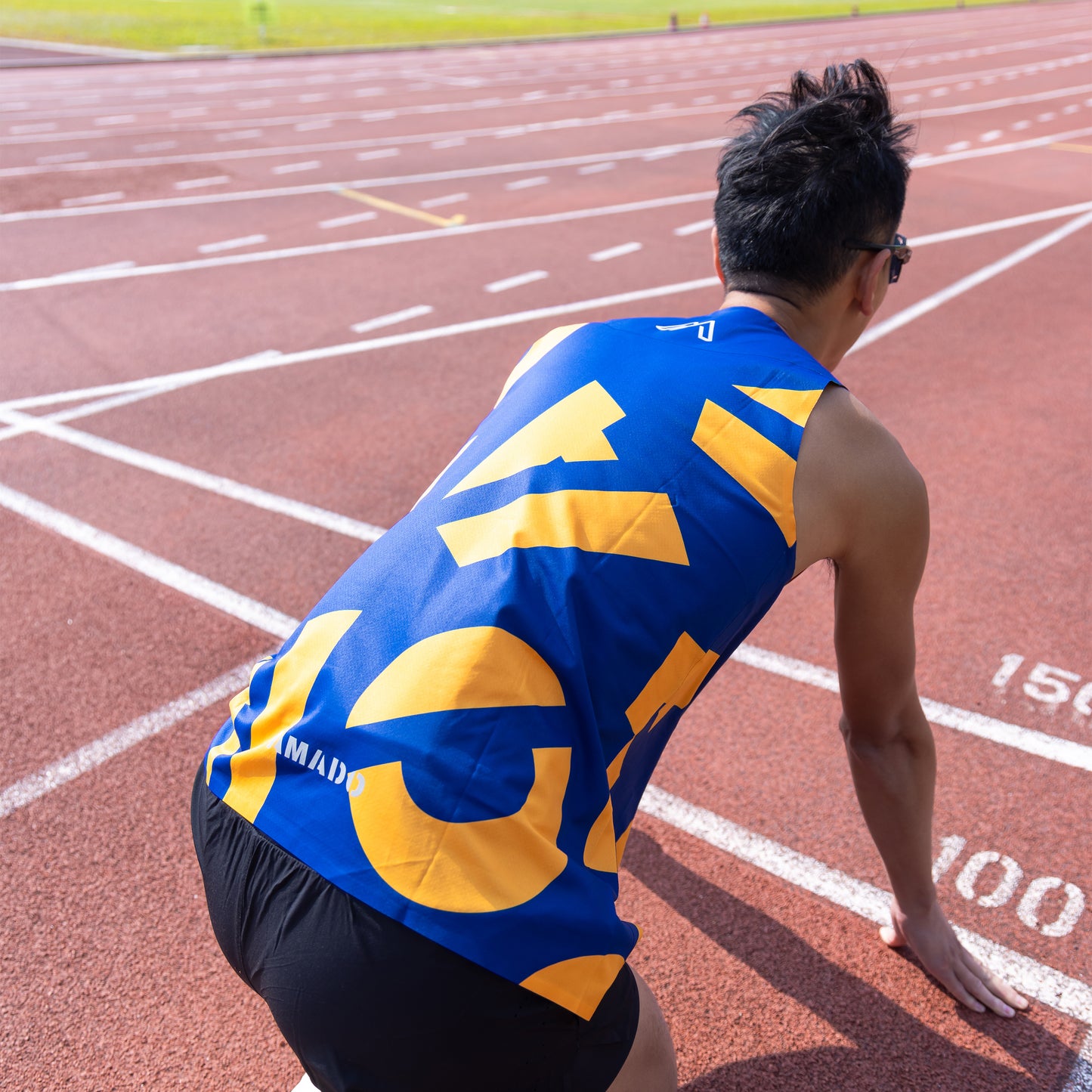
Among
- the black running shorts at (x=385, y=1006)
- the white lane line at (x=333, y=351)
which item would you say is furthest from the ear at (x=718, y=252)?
the white lane line at (x=333, y=351)

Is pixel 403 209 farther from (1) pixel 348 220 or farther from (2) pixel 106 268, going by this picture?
(2) pixel 106 268

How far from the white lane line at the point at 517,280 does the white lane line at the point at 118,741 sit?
6.11 metres

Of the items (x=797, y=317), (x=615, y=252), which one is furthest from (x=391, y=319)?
(x=797, y=317)

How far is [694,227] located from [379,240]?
356 centimetres

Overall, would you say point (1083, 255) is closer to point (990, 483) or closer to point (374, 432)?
point (990, 483)

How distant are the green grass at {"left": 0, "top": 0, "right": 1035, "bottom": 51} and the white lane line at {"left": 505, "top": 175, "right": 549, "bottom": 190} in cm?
2047

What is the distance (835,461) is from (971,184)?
14.2 meters

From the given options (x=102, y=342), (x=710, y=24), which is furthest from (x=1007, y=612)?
(x=710, y=24)

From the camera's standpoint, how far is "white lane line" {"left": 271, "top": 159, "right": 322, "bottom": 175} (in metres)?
14.5

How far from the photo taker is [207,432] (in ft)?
21.5

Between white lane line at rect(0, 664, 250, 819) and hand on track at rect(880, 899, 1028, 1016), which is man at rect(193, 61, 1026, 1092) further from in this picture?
white lane line at rect(0, 664, 250, 819)

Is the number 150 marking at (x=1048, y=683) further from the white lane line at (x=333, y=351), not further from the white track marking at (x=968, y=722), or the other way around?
the white lane line at (x=333, y=351)

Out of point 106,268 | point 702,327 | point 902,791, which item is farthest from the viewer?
point 106,268

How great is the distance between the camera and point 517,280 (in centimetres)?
988
